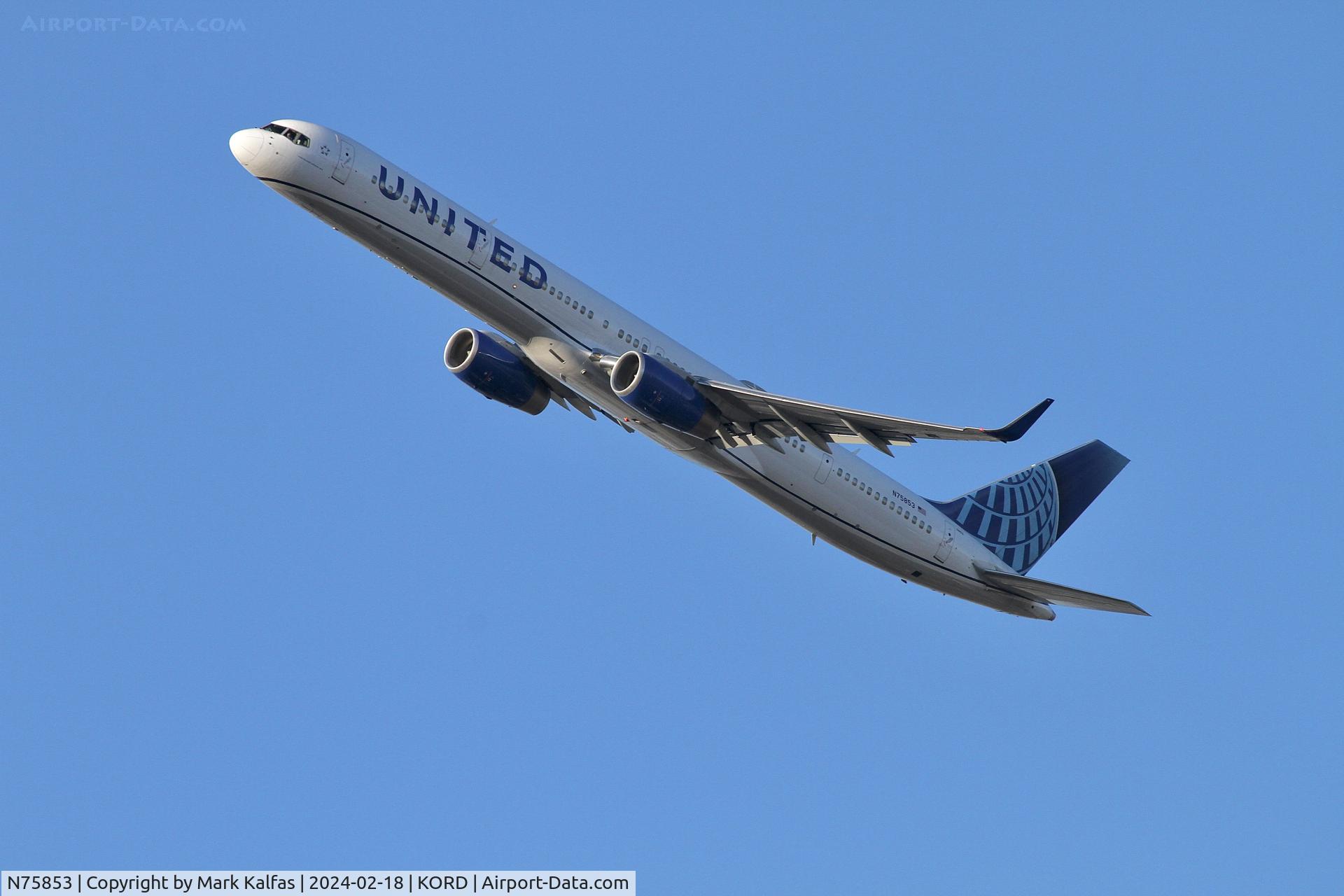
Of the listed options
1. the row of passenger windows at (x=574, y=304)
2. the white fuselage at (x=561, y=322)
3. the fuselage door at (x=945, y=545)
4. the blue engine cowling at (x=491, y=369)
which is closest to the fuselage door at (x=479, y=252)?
the white fuselage at (x=561, y=322)

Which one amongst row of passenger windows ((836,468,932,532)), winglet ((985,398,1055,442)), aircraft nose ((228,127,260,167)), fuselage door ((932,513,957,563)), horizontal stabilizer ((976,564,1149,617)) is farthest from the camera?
fuselage door ((932,513,957,563))

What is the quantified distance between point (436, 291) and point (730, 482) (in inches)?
409

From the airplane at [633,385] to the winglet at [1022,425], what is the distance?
4 centimetres

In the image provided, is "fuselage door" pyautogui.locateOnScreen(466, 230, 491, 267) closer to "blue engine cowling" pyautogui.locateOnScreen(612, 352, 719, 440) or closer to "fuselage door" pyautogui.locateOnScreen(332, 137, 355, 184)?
"fuselage door" pyautogui.locateOnScreen(332, 137, 355, 184)

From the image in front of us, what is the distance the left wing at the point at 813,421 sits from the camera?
3944 cm

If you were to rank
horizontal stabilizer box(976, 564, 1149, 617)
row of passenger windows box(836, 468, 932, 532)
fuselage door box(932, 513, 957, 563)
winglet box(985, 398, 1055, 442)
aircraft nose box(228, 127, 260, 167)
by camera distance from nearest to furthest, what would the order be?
winglet box(985, 398, 1055, 442) < aircraft nose box(228, 127, 260, 167) < horizontal stabilizer box(976, 564, 1149, 617) < row of passenger windows box(836, 468, 932, 532) < fuselage door box(932, 513, 957, 563)

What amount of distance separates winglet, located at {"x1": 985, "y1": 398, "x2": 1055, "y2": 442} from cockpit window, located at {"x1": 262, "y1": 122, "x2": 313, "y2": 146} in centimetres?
1893

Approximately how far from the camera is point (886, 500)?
47250 mm

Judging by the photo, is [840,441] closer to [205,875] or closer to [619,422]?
[619,422]

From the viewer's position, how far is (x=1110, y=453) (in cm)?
5700

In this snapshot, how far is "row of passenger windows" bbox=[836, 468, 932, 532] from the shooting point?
46.2 metres

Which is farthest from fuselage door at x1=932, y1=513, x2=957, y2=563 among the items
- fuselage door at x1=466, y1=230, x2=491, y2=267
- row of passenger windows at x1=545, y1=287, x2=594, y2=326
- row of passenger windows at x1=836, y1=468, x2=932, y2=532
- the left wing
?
fuselage door at x1=466, y1=230, x2=491, y2=267

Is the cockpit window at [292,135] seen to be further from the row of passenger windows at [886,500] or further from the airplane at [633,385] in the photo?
the row of passenger windows at [886,500]

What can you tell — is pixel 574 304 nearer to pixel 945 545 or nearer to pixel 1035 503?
pixel 945 545
